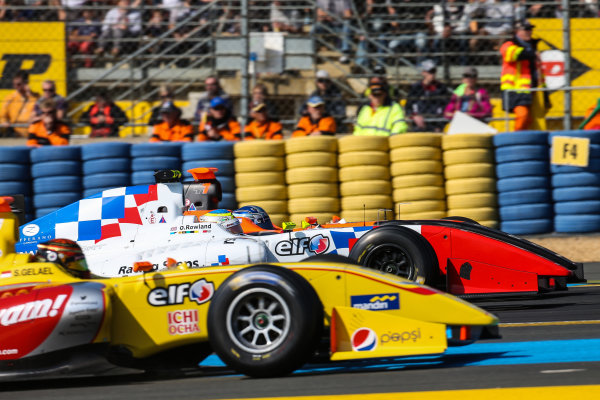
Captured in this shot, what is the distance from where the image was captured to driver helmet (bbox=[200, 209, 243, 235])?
25.6 ft

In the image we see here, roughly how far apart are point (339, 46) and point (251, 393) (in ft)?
33.5

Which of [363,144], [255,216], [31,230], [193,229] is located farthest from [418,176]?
[31,230]

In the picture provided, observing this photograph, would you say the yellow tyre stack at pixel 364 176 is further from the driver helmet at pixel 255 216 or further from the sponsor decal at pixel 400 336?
the sponsor decal at pixel 400 336

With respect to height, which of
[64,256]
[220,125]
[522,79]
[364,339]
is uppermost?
[522,79]

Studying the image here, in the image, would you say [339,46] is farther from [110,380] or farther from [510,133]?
[110,380]

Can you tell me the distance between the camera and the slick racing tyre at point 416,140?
1152 centimetres

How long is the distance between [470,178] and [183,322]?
687 centimetres

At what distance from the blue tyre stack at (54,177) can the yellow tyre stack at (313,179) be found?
2.83m

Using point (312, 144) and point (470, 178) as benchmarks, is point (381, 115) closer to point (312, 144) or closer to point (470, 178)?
point (312, 144)

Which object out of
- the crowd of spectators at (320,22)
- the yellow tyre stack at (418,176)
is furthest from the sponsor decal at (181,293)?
the crowd of spectators at (320,22)

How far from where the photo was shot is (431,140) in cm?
1153

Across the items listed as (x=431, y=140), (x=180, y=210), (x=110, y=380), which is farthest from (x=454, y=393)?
(x=431, y=140)

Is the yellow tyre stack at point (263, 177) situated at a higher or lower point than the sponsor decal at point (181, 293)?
higher

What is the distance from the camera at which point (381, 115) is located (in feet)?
40.6
